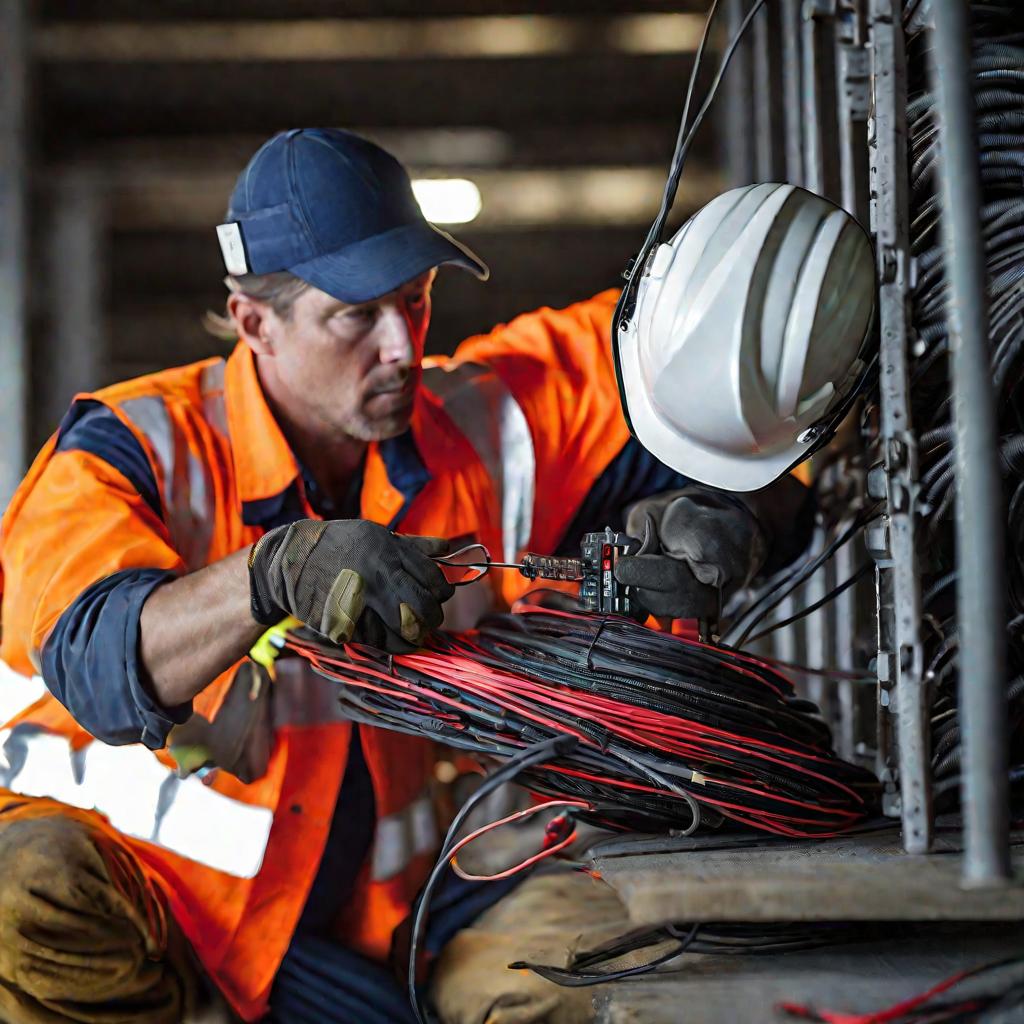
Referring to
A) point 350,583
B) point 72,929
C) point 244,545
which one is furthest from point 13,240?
point 350,583

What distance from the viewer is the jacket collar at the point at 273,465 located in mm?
2352

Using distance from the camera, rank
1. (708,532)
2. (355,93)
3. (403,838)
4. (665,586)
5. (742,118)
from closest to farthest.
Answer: (665,586) < (708,532) < (403,838) < (742,118) < (355,93)

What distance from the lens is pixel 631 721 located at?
1726 mm

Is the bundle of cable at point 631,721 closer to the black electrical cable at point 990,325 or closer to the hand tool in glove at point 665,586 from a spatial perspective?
the hand tool in glove at point 665,586

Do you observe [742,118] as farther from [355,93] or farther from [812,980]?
[812,980]

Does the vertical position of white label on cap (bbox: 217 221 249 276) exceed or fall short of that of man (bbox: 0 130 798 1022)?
it exceeds it

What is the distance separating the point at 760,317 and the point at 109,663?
1140mm

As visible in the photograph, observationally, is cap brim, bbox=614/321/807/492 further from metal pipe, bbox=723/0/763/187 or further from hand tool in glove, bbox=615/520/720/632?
metal pipe, bbox=723/0/763/187

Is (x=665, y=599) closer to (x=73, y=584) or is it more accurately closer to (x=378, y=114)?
(x=73, y=584)

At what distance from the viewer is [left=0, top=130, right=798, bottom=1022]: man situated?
77.5 inches

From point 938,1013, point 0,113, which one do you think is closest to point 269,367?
point 938,1013

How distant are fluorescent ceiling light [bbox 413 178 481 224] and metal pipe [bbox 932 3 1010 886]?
3.36 metres

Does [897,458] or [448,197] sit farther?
[448,197]

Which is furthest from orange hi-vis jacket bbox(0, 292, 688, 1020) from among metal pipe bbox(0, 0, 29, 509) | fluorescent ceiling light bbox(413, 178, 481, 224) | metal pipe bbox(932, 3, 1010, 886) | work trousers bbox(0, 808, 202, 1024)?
fluorescent ceiling light bbox(413, 178, 481, 224)
